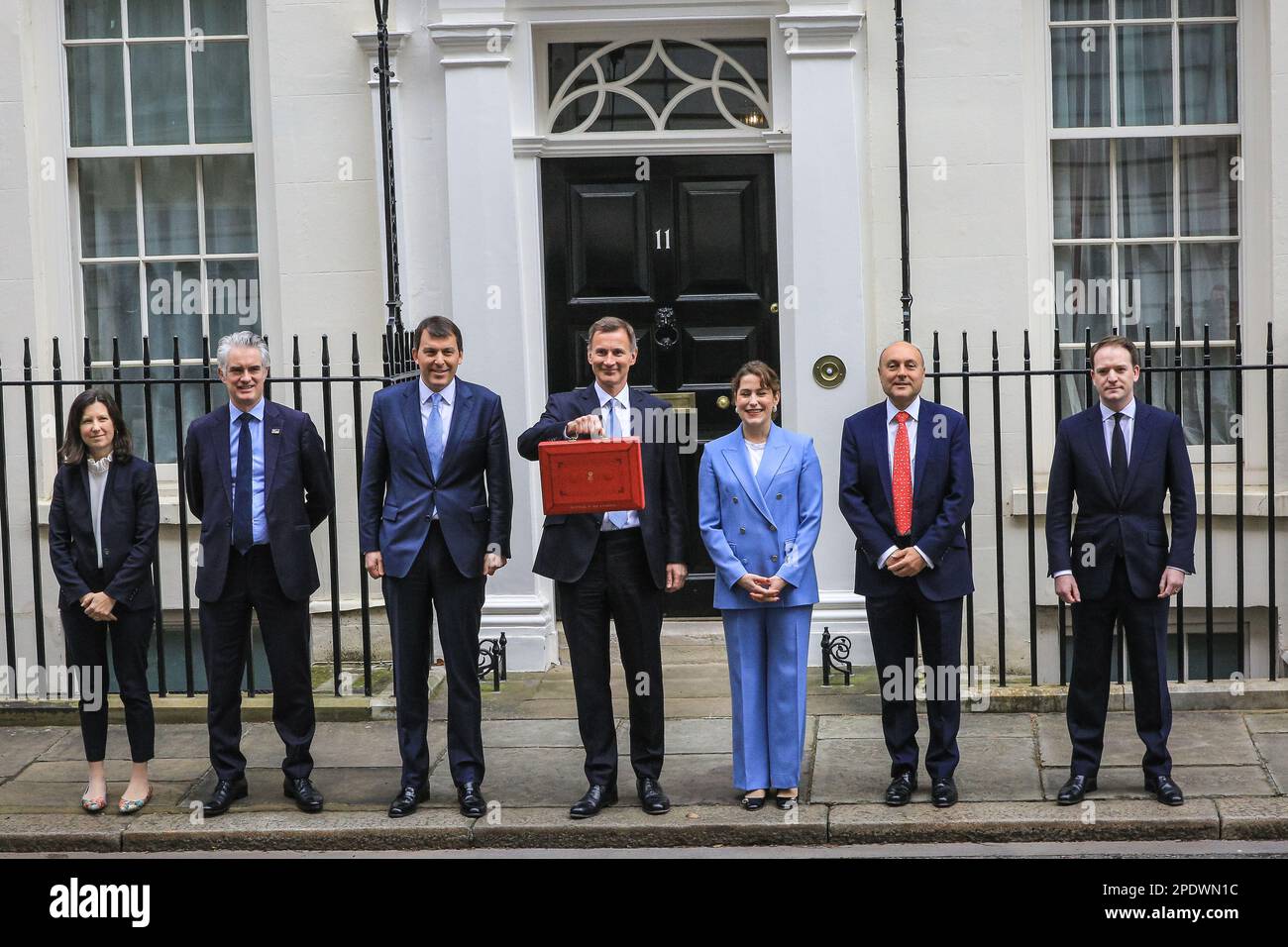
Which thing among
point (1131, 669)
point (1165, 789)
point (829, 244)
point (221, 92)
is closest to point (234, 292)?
point (221, 92)

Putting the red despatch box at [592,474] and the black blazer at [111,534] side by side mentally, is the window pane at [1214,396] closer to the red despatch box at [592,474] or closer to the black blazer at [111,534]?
the red despatch box at [592,474]

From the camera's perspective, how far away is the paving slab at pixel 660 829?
6531 mm

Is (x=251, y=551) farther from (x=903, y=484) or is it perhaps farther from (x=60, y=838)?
(x=903, y=484)

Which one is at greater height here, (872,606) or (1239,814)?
(872,606)

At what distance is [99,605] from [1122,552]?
13.8 ft

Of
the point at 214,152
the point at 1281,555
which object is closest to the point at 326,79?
the point at 214,152

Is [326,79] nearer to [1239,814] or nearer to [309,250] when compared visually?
[309,250]

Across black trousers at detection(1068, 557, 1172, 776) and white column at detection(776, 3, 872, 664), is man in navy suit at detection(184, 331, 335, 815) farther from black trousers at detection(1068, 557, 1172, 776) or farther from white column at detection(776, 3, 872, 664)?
black trousers at detection(1068, 557, 1172, 776)

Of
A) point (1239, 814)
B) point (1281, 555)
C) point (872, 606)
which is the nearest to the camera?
point (1239, 814)

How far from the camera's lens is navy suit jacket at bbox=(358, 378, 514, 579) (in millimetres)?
6812

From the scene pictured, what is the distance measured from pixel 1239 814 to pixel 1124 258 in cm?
377

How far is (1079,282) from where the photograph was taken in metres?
9.20

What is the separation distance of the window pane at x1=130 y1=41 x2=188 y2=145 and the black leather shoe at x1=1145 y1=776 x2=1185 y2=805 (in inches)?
246

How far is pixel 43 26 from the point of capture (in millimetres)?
9352
